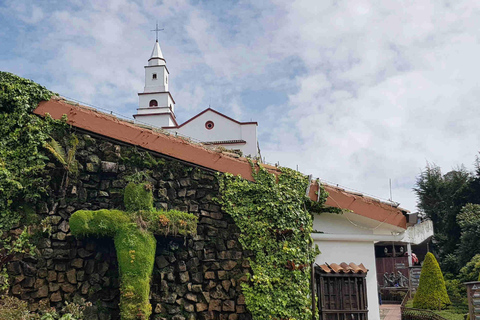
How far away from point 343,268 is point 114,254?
4252 mm

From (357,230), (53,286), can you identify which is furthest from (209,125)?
(53,286)

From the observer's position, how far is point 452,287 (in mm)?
16578

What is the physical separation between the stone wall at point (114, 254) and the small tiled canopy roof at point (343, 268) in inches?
63.5

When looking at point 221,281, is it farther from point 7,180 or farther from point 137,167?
point 7,180

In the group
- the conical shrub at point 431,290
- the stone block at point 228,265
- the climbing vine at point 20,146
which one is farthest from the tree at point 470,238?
the climbing vine at point 20,146

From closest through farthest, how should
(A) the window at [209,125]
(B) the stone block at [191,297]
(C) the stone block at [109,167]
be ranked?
(B) the stone block at [191,297] < (C) the stone block at [109,167] < (A) the window at [209,125]

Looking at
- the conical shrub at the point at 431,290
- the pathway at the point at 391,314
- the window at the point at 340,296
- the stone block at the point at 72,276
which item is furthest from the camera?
the conical shrub at the point at 431,290

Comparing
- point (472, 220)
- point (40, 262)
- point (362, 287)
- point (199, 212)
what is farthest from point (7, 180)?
point (472, 220)

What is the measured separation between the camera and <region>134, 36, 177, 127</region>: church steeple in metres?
39.2

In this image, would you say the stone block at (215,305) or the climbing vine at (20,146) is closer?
the climbing vine at (20,146)

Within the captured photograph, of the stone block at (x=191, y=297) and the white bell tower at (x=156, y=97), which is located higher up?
the white bell tower at (x=156, y=97)

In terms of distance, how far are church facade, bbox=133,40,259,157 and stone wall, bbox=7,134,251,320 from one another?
22.2 metres

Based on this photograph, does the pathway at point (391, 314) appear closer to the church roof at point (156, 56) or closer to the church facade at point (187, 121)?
the church facade at point (187, 121)

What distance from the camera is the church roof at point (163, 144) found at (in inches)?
314
